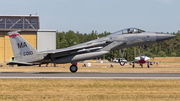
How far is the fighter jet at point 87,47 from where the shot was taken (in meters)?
22.6

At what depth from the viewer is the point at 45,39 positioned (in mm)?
52594

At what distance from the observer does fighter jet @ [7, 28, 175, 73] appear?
22.6 metres

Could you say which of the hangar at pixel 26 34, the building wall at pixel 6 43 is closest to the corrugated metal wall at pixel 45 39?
the hangar at pixel 26 34

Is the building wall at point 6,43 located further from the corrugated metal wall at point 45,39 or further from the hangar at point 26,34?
the corrugated metal wall at point 45,39

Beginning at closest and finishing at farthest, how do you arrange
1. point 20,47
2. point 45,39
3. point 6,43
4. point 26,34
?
point 20,47, point 45,39, point 26,34, point 6,43

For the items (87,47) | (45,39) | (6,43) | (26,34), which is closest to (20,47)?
(87,47)

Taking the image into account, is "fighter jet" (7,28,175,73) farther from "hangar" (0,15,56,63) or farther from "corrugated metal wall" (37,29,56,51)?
"corrugated metal wall" (37,29,56,51)

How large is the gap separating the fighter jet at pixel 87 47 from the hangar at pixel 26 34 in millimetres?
28511

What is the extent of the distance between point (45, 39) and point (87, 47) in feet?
103

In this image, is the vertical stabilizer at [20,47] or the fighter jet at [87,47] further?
the vertical stabilizer at [20,47]

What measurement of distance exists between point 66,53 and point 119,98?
1391cm

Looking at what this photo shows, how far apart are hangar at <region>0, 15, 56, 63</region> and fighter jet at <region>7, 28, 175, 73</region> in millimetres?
28511

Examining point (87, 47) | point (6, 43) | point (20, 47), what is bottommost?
point (87, 47)

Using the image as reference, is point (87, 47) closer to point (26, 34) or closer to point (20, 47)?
point (20, 47)
